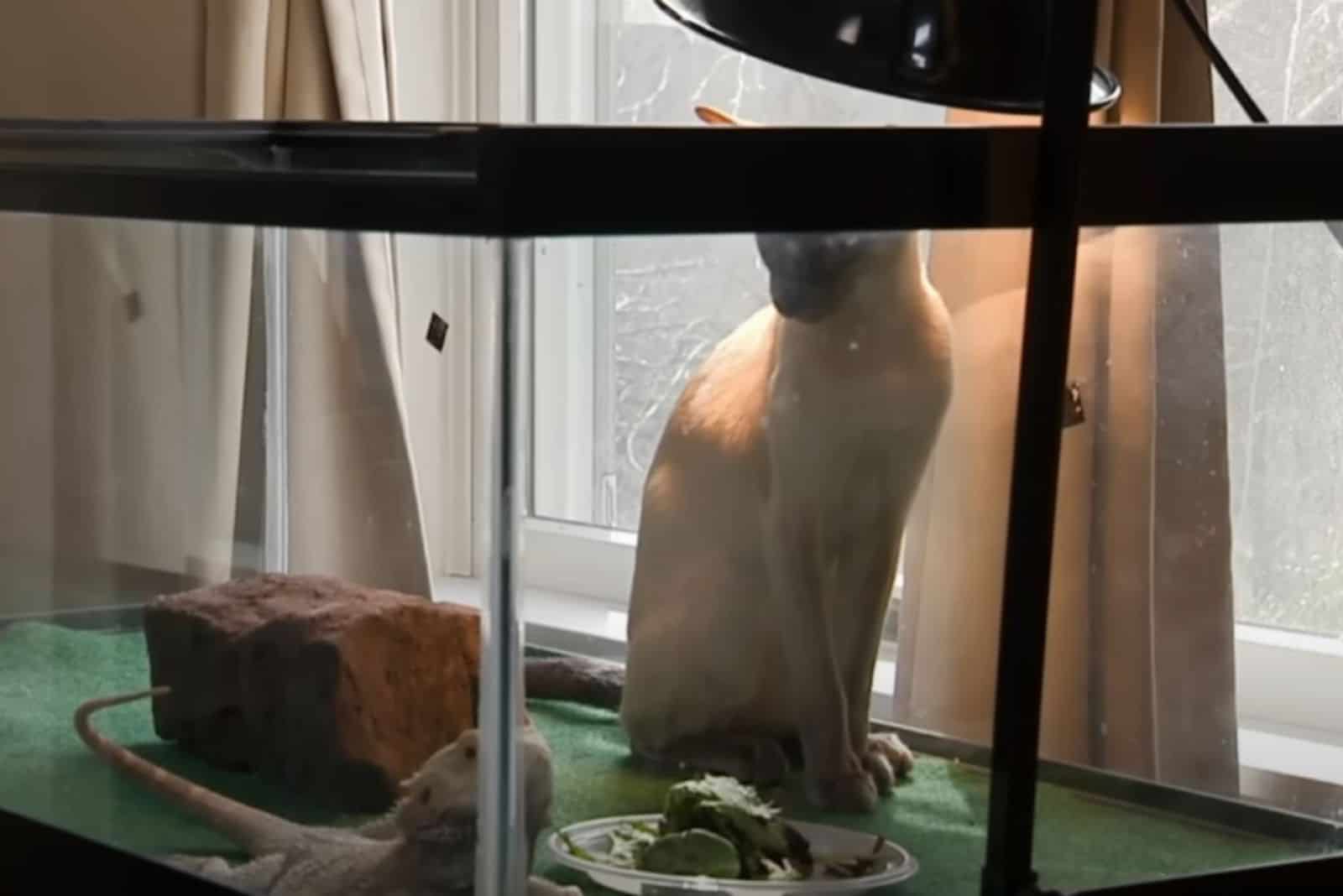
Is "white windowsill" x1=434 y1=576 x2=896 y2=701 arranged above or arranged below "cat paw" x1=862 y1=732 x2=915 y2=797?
above

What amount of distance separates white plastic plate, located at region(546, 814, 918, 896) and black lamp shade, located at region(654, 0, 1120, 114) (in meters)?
0.29

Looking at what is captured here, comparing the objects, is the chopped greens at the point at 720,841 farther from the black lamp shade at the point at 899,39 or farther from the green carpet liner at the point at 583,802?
the black lamp shade at the point at 899,39

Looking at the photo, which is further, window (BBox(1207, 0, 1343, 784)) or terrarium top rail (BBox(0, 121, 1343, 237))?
window (BBox(1207, 0, 1343, 784))

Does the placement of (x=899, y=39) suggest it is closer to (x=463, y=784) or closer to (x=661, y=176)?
(x=661, y=176)

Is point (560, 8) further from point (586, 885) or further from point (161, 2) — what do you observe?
point (586, 885)

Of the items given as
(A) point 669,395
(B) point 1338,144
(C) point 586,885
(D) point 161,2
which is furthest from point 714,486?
(D) point 161,2

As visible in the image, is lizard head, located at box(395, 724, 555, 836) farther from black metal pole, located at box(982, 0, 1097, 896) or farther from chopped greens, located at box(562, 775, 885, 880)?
black metal pole, located at box(982, 0, 1097, 896)

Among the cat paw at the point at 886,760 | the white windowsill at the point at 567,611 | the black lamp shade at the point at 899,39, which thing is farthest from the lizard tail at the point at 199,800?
the black lamp shade at the point at 899,39

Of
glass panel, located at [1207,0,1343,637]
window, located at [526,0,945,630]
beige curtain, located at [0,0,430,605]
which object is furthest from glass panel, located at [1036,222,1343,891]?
beige curtain, located at [0,0,430,605]

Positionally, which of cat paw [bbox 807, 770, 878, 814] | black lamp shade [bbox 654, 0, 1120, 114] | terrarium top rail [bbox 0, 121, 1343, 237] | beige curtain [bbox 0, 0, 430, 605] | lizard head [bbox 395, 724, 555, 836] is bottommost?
cat paw [bbox 807, 770, 878, 814]

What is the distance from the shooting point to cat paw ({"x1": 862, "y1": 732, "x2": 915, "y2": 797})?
30.2 inches

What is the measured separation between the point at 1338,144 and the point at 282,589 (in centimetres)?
45

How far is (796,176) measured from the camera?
68cm

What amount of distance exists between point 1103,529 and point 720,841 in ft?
0.66
